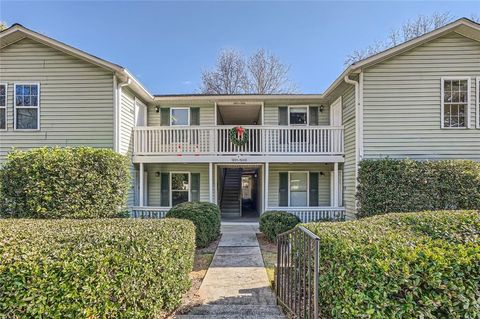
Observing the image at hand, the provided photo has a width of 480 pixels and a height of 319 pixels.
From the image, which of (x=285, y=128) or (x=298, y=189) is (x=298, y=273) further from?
(x=298, y=189)

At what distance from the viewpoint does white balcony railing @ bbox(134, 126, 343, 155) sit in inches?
447

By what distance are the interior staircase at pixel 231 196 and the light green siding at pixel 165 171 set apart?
207cm

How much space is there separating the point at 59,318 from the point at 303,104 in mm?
12448

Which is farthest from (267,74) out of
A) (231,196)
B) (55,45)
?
(55,45)

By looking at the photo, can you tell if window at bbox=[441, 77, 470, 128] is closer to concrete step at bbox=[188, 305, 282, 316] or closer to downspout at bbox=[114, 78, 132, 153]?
concrete step at bbox=[188, 305, 282, 316]

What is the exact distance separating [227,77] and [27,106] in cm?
1934

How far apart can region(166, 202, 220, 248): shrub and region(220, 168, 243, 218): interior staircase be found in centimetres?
630

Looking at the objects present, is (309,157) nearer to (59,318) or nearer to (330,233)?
(330,233)

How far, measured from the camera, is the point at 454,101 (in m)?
9.49

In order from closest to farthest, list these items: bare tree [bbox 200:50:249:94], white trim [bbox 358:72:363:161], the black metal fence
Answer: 1. the black metal fence
2. white trim [bbox 358:72:363:161]
3. bare tree [bbox 200:50:249:94]

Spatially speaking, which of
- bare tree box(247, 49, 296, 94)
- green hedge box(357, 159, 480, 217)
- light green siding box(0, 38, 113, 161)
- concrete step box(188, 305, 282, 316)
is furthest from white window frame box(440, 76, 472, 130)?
bare tree box(247, 49, 296, 94)

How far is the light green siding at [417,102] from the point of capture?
939cm

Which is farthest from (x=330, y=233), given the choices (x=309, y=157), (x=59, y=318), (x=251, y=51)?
(x=251, y=51)

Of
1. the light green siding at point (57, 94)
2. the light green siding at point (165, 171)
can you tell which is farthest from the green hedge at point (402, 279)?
the light green siding at point (165, 171)
